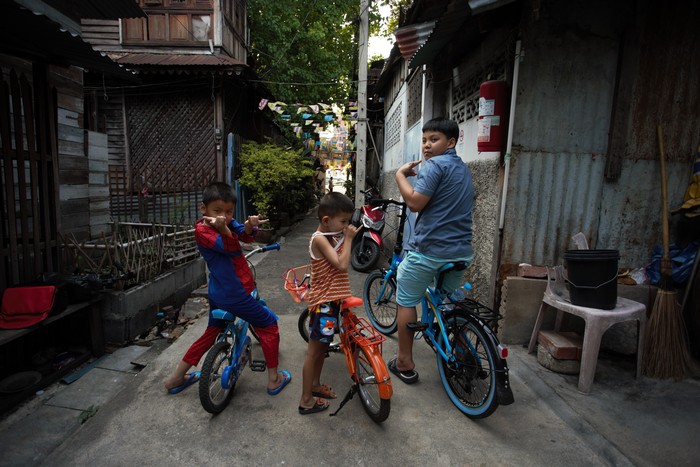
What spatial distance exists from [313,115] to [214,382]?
10.1 metres

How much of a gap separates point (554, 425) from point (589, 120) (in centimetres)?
269

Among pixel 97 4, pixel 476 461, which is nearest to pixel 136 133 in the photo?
pixel 97 4

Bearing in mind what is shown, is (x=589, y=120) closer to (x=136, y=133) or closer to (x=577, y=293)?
(x=577, y=293)

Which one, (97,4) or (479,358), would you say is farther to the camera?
(97,4)

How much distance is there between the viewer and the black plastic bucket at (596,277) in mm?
3070

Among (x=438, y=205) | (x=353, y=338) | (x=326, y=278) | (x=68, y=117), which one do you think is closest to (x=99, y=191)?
(x=68, y=117)

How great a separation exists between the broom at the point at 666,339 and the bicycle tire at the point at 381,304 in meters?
2.24

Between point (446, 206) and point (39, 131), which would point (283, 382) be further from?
point (39, 131)

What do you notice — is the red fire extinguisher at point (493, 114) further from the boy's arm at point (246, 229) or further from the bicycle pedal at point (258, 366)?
the bicycle pedal at point (258, 366)

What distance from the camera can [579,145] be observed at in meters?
3.60

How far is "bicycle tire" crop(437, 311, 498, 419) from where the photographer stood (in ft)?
8.33

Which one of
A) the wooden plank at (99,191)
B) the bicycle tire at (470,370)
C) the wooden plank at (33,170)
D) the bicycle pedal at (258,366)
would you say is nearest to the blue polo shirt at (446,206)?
the bicycle tire at (470,370)

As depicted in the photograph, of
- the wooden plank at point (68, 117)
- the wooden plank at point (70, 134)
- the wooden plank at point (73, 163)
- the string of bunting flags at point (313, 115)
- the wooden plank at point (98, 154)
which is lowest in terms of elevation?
the wooden plank at point (73, 163)

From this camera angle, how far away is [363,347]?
8.29 feet
